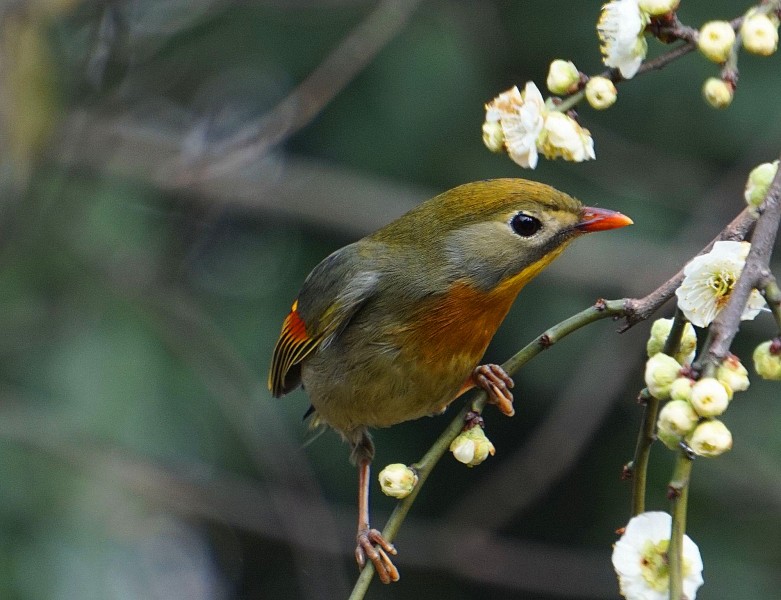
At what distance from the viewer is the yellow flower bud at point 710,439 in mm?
1569

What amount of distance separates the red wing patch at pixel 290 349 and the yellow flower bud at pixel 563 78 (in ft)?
5.86

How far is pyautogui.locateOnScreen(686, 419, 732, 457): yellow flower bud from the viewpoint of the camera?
1569 millimetres

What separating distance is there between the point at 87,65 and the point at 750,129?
326 centimetres

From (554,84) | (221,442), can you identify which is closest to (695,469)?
(221,442)

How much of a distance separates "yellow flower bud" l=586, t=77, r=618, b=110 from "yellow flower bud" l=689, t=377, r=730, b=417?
0.66 metres

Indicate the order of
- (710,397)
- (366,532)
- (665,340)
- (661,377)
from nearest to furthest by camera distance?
(710,397)
(661,377)
(665,340)
(366,532)

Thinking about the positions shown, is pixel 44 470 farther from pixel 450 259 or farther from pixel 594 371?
pixel 594 371

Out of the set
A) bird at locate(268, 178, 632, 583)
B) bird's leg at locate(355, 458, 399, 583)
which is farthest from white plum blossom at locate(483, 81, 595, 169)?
bird's leg at locate(355, 458, 399, 583)

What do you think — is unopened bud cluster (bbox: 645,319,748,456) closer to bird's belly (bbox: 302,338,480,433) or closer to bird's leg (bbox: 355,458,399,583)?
bird's leg (bbox: 355,458,399,583)

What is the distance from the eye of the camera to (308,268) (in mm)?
5953

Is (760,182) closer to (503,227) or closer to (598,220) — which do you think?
(598,220)

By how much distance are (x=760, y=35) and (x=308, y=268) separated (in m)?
4.25

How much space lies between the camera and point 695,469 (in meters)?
5.63

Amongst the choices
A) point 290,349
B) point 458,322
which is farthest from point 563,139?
point 290,349
